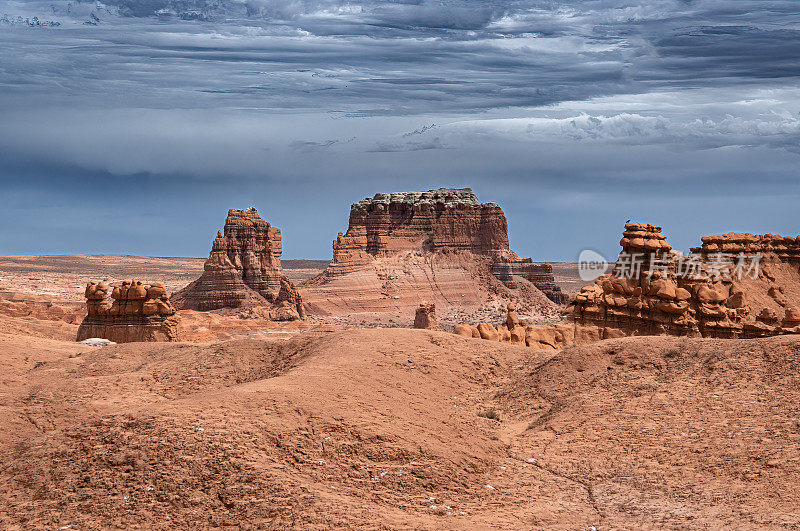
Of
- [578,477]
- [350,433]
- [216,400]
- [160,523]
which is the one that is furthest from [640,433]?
[160,523]

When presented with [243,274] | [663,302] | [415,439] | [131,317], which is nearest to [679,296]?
[663,302]

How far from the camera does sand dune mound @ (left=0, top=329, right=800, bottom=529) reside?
10.2 meters

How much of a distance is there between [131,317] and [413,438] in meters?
24.1

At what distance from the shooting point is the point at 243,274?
74562mm

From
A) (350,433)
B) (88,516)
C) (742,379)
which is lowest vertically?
(88,516)

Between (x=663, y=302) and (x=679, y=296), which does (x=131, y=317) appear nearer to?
(x=663, y=302)

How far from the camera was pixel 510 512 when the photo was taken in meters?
11.0

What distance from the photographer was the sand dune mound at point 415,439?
33.4 feet

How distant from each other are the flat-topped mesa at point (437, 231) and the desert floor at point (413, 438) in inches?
3095

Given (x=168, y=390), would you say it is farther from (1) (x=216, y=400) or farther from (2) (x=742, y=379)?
(2) (x=742, y=379)

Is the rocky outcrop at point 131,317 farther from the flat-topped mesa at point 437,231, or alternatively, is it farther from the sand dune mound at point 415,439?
the flat-topped mesa at point 437,231

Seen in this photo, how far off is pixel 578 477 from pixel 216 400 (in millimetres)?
5633

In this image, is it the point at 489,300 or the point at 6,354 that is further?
the point at 489,300

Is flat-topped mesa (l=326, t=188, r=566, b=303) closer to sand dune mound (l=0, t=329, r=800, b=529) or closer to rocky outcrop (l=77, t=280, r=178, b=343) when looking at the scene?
rocky outcrop (l=77, t=280, r=178, b=343)
